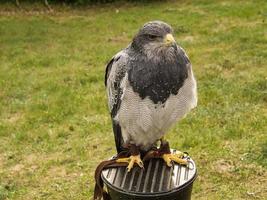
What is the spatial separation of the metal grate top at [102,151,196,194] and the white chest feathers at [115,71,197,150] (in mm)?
218

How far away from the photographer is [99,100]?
747cm

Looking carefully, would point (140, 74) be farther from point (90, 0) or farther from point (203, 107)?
point (90, 0)

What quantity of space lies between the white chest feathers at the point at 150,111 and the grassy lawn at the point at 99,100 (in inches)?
78.8

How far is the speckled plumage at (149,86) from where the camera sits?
323 cm

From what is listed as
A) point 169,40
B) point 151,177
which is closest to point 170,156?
point 151,177

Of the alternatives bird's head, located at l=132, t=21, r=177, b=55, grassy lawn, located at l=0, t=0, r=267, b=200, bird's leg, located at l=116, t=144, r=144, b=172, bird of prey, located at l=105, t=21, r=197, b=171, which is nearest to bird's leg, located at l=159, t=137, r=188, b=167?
bird of prey, located at l=105, t=21, r=197, b=171

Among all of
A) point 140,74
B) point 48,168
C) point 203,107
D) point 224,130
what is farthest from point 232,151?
point 140,74

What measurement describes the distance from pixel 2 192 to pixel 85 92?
2.54 metres

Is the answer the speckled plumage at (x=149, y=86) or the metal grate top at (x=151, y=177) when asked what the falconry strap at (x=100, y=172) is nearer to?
the metal grate top at (x=151, y=177)

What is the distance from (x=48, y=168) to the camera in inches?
239

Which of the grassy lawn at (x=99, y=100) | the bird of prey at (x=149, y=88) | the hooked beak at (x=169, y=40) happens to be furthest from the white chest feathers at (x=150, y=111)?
the grassy lawn at (x=99, y=100)

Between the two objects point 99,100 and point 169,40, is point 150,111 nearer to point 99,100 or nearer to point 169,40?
point 169,40

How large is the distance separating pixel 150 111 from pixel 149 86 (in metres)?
0.18

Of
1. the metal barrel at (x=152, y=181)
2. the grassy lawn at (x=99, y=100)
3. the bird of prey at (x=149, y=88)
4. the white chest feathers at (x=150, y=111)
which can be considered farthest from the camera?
the grassy lawn at (x=99, y=100)
